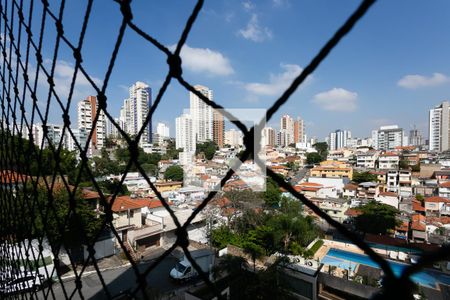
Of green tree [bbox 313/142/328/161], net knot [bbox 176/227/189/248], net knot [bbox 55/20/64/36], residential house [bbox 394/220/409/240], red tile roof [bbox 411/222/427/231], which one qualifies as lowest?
residential house [bbox 394/220/409/240]

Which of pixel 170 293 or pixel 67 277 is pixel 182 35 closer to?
pixel 170 293

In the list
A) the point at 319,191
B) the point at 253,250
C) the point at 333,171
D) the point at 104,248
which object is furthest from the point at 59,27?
the point at 333,171

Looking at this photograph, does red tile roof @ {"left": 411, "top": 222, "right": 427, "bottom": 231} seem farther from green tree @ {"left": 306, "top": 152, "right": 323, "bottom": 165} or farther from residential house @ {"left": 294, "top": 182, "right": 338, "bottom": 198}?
green tree @ {"left": 306, "top": 152, "right": 323, "bottom": 165}

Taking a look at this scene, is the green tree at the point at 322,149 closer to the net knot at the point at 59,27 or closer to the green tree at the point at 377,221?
the green tree at the point at 377,221

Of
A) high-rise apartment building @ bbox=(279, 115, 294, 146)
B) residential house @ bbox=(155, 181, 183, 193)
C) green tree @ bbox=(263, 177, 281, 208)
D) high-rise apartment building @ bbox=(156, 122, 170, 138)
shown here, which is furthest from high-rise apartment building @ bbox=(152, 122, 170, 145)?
green tree @ bbox=(263, 177, 281, 208)

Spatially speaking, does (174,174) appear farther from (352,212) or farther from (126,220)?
(352,212)

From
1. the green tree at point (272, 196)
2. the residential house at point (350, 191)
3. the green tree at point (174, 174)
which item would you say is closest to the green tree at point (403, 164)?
the residential house at point (350, 191)
